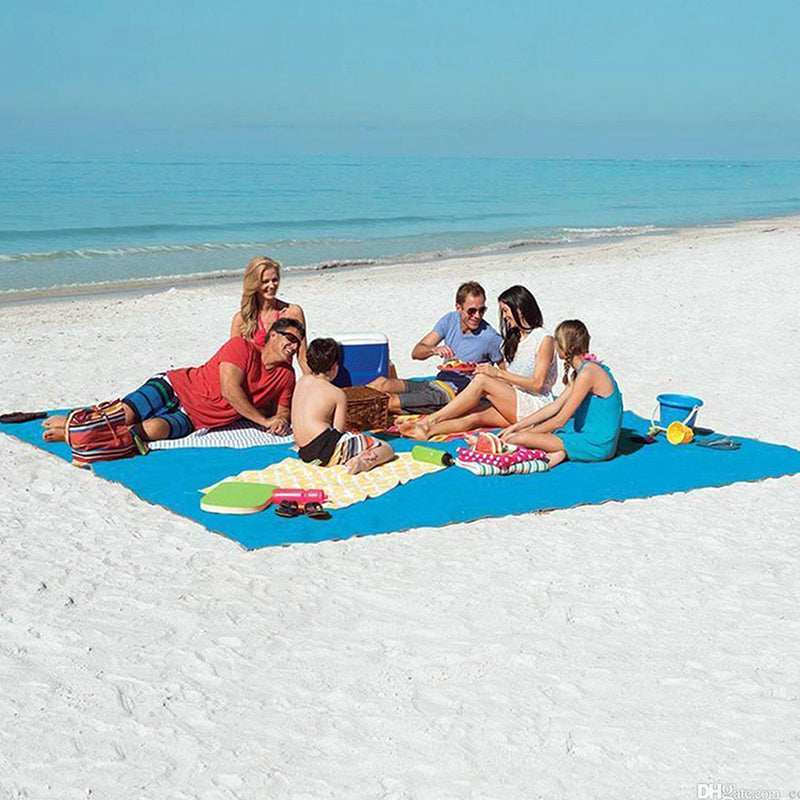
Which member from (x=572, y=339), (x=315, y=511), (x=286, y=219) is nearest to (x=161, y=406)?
(x=315, y=511)

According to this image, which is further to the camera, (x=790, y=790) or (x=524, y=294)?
(x=524, y=294)

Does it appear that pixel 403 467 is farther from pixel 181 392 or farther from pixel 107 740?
pixel 107 740

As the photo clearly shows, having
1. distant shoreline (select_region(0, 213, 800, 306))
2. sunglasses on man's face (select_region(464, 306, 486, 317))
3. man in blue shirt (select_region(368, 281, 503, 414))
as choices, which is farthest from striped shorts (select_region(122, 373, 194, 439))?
distant shoreline (select_region(0, 213, 800, 306))

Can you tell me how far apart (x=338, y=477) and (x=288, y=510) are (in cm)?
62

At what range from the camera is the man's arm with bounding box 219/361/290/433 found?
702cm

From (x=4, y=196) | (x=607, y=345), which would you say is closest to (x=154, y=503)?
(x=607, y=345)

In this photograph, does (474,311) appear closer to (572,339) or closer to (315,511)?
(572,339)

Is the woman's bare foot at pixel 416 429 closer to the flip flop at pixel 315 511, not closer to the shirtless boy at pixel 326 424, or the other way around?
the shirtless boy at pixel 326 424

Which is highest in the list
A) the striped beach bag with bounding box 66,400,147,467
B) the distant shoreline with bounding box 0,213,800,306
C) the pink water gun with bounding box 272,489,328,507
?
the striped beach bag with bounding box 66,400,147,467

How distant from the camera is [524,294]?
281 inches

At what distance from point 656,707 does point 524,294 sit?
372cm

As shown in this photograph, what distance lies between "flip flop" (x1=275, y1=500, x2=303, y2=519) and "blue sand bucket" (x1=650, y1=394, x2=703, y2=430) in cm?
278

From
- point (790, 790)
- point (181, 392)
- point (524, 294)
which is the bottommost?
point (790, 790)

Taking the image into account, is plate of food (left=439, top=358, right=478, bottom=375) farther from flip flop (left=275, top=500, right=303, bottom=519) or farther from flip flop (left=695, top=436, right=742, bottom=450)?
flip flop (left=275, top=500, right=303, bottom=519)
